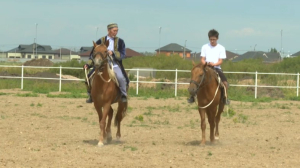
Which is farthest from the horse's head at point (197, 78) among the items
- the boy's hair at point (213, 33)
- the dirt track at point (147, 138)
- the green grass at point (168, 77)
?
the green grass at point (168, 77)

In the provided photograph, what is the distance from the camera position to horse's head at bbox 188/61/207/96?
973 cm

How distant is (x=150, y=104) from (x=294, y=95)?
28.2 feet

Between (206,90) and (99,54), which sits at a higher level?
(99,54)

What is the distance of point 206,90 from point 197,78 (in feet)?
1.54

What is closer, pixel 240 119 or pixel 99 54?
pixel 99 54

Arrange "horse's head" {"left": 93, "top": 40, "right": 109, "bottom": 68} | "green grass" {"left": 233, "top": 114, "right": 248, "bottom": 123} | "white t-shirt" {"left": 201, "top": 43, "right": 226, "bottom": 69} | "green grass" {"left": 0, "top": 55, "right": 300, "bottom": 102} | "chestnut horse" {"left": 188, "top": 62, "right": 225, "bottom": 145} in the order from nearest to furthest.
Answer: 1. "horse's head" {"left": 93, "top": 40, "right": 109, "bottom": 68}
2. "chestnut horse" {"left": 188, "top": 62, "right": 225, "bottom": 145}
3. "white t-shirt" {"left": 201, "top": 43, "right": 226, "bottom": 69}
4. "green grass" {"left": 233, "top": 114, "right": 248, "bottom": 123}
5. "green grass" {"left": 0, "top": 55, "right": 300, "bottom": 102}

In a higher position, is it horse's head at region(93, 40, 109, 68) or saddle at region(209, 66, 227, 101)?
horse's head at region(93, 40, 109, 68)

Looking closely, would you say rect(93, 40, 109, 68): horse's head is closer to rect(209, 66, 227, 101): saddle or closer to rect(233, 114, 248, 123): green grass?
rect(209, 66, 227, 101): saddle

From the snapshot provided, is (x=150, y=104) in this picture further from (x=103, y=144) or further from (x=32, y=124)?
(x=103, y=144)

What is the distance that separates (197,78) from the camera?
982cm

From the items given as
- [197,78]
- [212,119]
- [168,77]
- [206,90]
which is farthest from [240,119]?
[168,77]

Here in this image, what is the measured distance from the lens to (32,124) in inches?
505

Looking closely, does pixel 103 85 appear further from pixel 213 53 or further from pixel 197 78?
pixel 213 53

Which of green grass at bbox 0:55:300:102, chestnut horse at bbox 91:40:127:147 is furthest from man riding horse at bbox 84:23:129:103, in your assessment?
green grass at bbox 0:55:300:102
